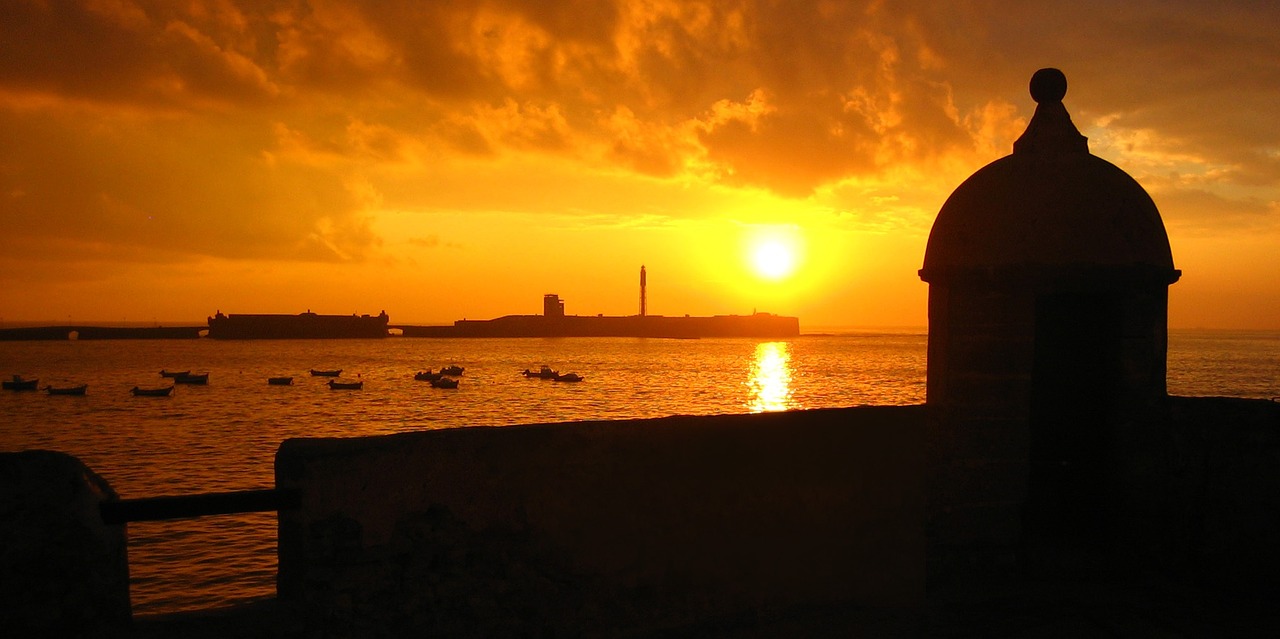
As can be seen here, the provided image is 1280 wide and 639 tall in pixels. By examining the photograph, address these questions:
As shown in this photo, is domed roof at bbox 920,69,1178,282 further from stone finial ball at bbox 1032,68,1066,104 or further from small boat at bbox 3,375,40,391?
small boat at bbox 3,375,40,391

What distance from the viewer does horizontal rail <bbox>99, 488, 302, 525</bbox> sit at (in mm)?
3123

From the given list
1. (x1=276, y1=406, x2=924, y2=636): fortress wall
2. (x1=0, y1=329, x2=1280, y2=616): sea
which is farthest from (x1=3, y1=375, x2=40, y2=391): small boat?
(x1=276, y1=406, x2=924, y2=636): fortress wall

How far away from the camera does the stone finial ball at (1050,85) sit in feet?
18.7

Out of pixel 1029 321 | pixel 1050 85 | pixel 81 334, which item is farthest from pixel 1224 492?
pixel 81 334

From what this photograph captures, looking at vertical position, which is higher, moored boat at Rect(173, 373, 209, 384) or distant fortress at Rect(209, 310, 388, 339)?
distant fortress at Rect(209, 310, 388, 339)

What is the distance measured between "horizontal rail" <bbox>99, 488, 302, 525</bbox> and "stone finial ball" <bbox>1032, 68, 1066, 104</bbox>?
5.14 metres

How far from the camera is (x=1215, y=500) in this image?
5.30 meters

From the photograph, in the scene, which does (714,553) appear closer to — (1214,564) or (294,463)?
(294,463)

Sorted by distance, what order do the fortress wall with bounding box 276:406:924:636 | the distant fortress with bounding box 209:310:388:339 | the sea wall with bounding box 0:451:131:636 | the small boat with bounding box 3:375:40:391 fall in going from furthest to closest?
the distant fortress with bounding box 209:310:388:339, the small boat with bounding box 3:375:40:391, the fortress wall with bounding box 276:406:924:636, the sea wall with bounding box 0:451:131:636

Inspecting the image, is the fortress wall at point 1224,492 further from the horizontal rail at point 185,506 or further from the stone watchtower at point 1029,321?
the horizontal rail at point 185,506

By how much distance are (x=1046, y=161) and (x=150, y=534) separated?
2040 cm

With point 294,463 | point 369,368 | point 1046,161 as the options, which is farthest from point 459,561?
point 369,368

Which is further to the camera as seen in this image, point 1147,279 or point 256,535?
point 256,535

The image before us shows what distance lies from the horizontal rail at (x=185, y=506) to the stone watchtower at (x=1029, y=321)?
142 inches
